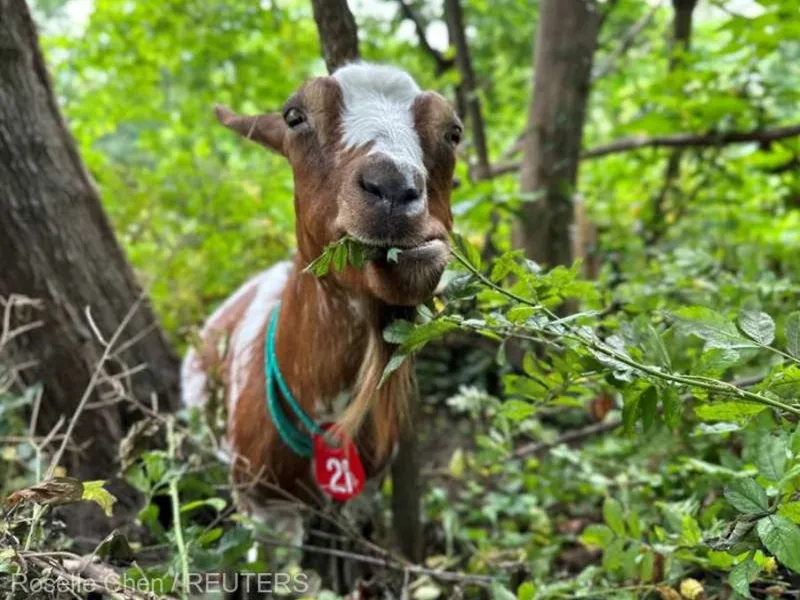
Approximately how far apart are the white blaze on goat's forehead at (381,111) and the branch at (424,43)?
2702 millimetres

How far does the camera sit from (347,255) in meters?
1.74

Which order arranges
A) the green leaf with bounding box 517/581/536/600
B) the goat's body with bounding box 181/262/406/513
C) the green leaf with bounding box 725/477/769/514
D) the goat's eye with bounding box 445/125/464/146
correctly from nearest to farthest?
1. the green leaf with bounding box 725/477/769/514
2. the green leaf with bounding box 517/581/536/600
3. the goat's eye with bounding box 445/125/464/146
4. the goat's body with bounding box 181/262/406/513

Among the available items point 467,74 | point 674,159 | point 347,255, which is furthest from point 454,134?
point 674,159

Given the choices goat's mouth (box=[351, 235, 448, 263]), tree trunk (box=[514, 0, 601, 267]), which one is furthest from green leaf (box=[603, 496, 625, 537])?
tree trunk (box=[514, 0, 601, 267])

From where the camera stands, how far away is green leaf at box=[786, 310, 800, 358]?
4.66 ft

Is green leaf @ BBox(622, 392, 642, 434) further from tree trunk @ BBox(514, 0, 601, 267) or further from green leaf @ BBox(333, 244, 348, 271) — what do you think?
tree trunk @ BBox(514, 0, 601, 267)

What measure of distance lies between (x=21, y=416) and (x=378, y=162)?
2.16m

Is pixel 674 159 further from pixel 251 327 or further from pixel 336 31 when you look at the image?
pixel 336 31

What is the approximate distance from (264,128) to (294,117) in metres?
0.35

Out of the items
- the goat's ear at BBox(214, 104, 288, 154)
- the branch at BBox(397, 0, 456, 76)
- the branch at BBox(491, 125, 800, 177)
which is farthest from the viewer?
the branch at BBox(397, 0, 456, 76)

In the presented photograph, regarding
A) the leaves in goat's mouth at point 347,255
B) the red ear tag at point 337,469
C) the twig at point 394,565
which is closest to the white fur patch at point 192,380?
the red ear tag at point 337,469

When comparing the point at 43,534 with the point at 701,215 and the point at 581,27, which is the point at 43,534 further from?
the point at 701,215

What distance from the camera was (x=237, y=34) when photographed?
189 inches

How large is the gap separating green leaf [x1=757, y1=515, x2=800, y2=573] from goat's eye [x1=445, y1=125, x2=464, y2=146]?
1.31 m
